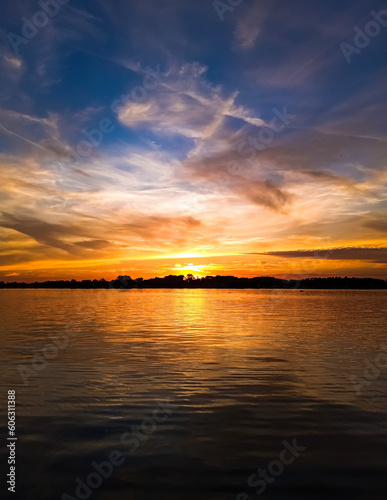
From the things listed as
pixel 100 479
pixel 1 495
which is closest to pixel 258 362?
pixel 100 479

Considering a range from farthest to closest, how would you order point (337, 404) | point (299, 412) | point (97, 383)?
1. point (97, 383)
2. point (337, 404)
3. point (299, 412)

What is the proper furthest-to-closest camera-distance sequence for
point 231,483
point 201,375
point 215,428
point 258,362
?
point 258,362, point 201,375, point 215,428, point 231,483

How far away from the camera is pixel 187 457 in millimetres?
11258

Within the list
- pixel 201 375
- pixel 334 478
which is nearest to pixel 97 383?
pixel 201 375

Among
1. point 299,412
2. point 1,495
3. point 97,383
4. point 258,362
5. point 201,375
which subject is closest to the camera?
point 1,495

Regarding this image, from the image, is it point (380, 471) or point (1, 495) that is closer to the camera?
point (1, 495)

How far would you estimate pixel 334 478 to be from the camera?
32.9ft

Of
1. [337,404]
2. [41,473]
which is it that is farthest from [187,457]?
[337,404]

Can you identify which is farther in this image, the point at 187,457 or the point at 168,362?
the point at 168,362

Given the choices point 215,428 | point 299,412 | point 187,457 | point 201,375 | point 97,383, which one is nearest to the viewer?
point 187,457

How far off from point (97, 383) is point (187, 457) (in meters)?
9.62

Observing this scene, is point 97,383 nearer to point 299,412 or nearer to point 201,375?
point 201,375

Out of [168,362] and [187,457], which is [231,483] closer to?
[187,457]

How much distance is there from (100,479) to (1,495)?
2.27m
